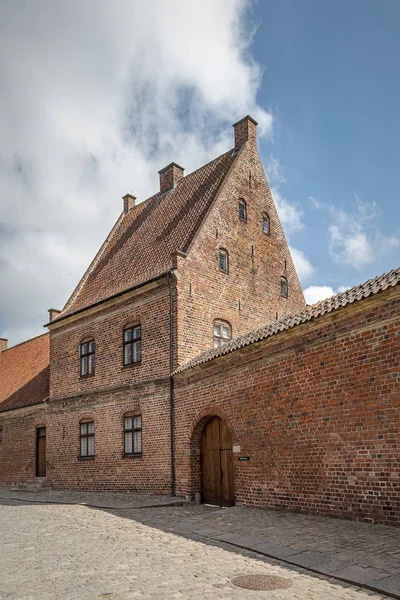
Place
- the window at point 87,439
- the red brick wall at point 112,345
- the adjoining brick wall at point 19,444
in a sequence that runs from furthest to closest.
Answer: the adjoining brick wall at point 19,444, the window at point 87,439, the red brick wall at point 112,345

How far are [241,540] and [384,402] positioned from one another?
3.28 meters

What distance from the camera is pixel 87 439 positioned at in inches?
818

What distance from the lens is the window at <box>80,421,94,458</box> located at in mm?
20500

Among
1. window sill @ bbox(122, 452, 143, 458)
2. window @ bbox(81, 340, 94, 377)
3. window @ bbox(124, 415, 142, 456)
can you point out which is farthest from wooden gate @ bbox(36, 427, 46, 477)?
window sill @ bbox(122, 452, 143, 458)

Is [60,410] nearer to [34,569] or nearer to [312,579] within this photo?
[34,569]

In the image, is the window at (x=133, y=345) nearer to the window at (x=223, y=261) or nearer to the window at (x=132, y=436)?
the window at (x=132, y=436)

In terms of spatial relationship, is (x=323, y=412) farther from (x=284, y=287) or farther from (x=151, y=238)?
(x=151, y=238)

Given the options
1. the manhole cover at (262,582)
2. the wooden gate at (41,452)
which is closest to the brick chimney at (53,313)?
the wooden gate at (41,452)

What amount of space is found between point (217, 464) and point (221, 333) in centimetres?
542

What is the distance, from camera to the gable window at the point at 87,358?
21.2 metres

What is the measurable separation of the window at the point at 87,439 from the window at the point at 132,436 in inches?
92.0

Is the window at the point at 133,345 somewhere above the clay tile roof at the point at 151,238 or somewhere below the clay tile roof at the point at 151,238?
below

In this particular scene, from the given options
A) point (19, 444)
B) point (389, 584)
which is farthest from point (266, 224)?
point (389, 584)

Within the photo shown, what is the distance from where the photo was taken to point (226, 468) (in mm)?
14320
